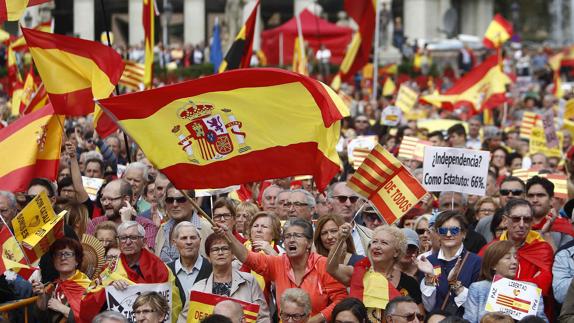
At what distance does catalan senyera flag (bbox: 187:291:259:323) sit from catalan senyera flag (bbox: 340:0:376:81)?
13.4 meters

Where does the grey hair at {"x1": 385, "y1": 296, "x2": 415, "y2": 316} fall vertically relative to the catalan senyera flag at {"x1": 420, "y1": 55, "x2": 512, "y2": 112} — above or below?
above

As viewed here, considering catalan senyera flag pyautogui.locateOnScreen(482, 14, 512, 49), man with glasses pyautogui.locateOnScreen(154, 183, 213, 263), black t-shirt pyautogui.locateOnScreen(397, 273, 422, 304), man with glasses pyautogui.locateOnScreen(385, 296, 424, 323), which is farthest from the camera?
catalan senyera flag pyautogui.locateOnScreen(482, 14, 512, 49)

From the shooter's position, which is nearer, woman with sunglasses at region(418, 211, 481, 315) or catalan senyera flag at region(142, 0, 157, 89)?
woman with sunglasses at region(418, 211, 481, 315)

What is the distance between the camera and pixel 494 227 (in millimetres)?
12664

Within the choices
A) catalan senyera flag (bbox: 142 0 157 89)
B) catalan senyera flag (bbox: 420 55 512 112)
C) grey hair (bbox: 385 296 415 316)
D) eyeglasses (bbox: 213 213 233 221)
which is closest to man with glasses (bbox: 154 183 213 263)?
eyeglasses (bbox: 213 213 233 221)

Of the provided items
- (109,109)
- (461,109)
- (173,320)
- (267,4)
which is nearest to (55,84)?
(109,109)

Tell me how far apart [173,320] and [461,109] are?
1954 cm

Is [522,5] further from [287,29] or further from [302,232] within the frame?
[302,232]

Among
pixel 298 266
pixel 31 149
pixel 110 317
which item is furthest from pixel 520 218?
pixel 31 149

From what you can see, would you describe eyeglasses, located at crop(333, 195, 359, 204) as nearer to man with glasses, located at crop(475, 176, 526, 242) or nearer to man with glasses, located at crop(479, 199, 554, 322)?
man with glasses, located at crop(475, 176, 526, 242)

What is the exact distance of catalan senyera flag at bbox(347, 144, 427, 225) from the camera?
37.7ft

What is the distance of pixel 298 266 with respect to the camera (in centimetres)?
1084

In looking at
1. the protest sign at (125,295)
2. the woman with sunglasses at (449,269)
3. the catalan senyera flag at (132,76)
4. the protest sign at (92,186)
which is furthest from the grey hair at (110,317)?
the catalan senyera flag at (132,76)

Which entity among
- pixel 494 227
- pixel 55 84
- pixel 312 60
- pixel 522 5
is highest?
pixel 55 84
